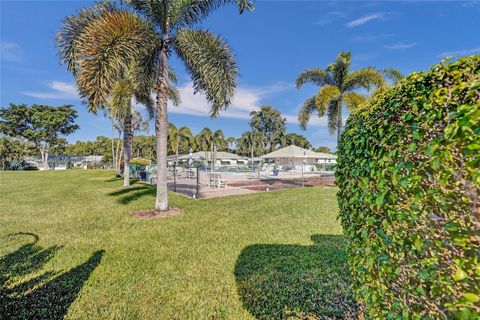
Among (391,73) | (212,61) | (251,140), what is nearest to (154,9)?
(212,61)

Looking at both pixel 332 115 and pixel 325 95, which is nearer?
pixel 325 95

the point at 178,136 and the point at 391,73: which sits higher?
the point at 391,73

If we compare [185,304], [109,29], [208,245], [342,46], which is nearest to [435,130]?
[185,304]

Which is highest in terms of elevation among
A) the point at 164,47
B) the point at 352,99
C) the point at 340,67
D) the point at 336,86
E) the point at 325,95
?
the point at 340,67

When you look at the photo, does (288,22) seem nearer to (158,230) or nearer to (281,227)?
(281,227)

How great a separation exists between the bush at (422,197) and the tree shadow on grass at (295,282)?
47.1 inches

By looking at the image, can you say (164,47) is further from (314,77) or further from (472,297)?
(314,77)

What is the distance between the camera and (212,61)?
6.94m

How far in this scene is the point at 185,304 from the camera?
2.66m

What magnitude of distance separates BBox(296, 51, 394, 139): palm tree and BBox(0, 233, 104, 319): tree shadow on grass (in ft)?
42.7

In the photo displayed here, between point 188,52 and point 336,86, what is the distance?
34.0 feet

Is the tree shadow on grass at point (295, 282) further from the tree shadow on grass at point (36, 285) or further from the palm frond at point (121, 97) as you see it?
the palm frond at point (121, 97)

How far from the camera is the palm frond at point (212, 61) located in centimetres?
690

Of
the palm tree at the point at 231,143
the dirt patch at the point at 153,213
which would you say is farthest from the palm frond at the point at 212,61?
the palm tree at the point at 231,143
